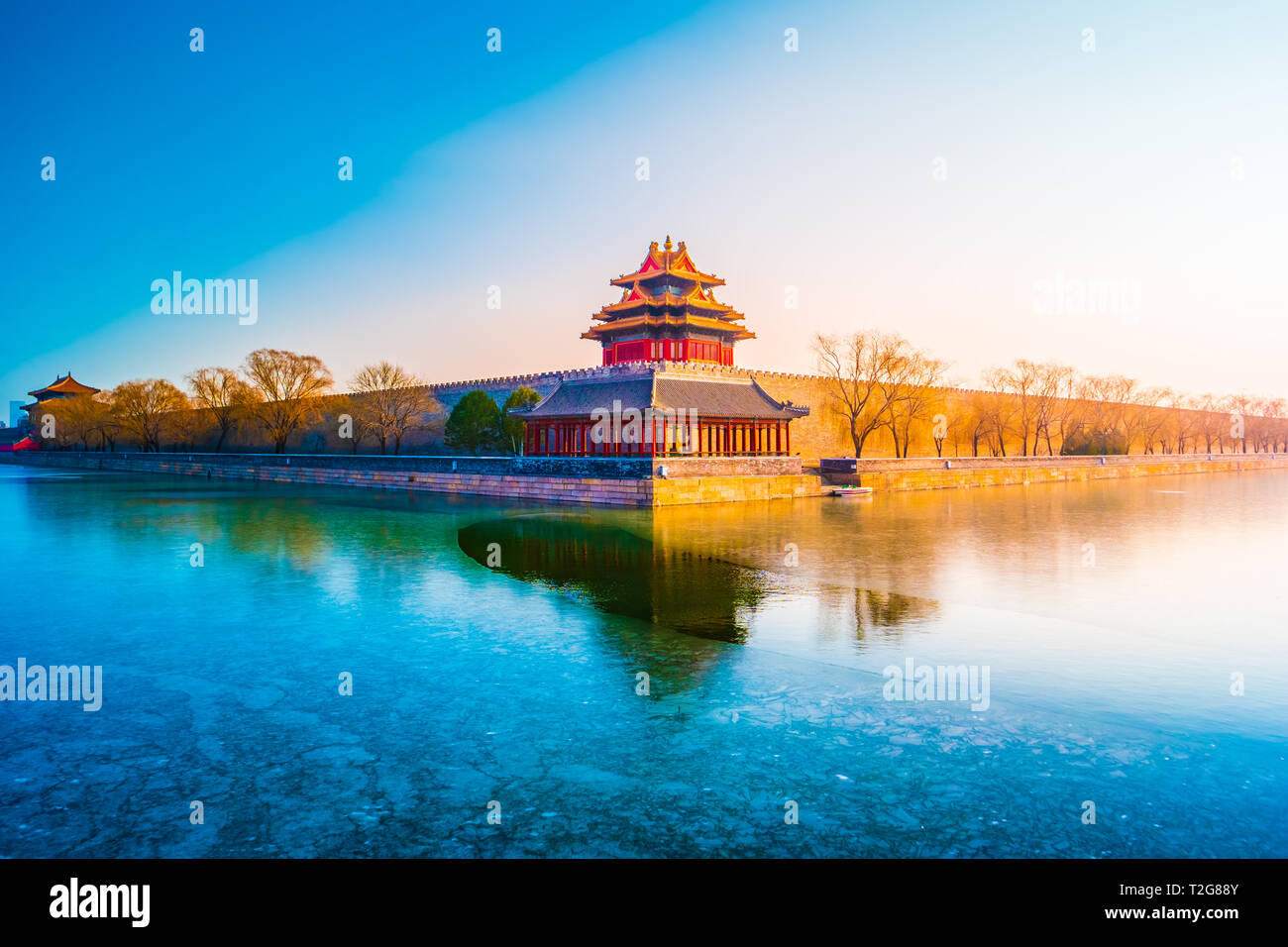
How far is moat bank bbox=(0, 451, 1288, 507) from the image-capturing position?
905 inches

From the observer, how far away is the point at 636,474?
73.5ft

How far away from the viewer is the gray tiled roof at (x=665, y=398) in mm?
29828

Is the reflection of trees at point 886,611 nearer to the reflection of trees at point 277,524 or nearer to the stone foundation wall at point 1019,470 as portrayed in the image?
the reflection of trees at point 277,524

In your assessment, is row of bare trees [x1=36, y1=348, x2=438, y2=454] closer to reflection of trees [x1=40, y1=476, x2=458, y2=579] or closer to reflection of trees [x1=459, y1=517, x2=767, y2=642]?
reflection of trees [x1=40, y1=476, x2=458, y2=579]

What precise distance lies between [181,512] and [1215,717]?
70.2 feet

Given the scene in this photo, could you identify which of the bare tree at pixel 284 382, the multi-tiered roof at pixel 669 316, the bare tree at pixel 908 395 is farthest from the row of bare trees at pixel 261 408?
the bare tree at pixel 908 395

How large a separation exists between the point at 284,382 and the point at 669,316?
20667 millimetres

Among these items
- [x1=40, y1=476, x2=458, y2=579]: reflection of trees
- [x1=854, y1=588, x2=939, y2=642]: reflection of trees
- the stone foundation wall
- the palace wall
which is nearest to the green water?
[x1=854, y1=588, x2=939, y2=642]: reflection of trees

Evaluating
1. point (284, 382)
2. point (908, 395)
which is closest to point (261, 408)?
point (284, 382)

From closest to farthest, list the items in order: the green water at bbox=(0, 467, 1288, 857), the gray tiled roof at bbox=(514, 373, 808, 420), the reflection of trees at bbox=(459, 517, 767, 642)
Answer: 1. the green water at bbox=(0, 467, 1288, 857)
2. the reflection of trees at bbox=(459, 517, 767, 642)
3. the gray tiled roof at bbox=(514, 373, 808, 420)

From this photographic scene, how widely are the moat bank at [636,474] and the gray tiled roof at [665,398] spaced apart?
4179 millimetres

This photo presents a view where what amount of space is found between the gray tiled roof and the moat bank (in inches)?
165

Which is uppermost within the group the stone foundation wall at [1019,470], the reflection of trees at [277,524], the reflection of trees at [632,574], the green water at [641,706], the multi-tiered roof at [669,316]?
the multi-tiered roof at [669,316]

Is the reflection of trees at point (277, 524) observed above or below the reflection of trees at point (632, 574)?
above
